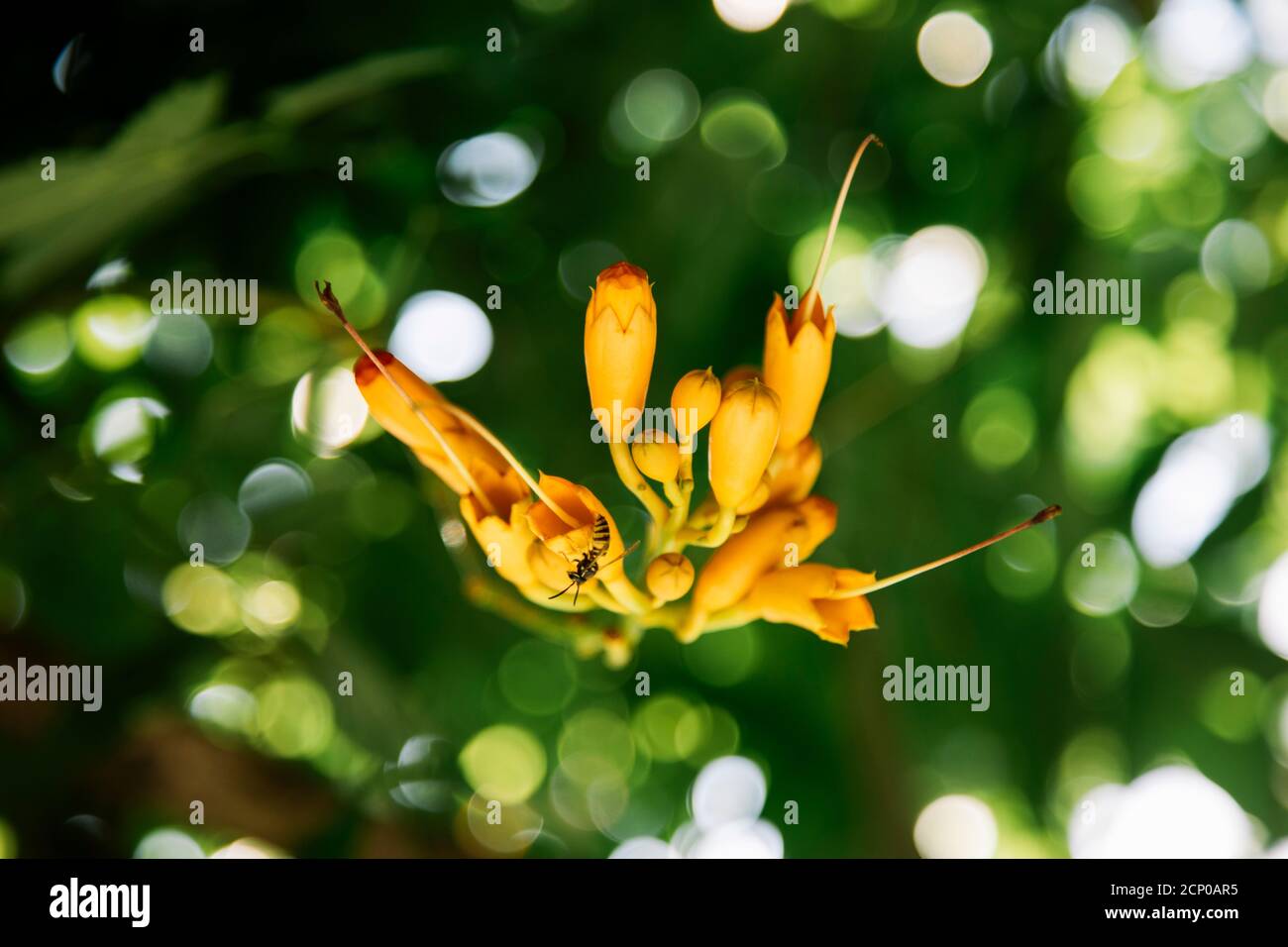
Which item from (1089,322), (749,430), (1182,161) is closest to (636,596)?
(749,430)

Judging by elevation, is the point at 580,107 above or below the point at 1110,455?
above

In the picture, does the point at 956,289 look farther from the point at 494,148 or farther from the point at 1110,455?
the point at 494,148

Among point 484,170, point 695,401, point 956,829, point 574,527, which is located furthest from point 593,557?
point 956,829

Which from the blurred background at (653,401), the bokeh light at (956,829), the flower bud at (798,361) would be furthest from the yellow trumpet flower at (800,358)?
the bokeh light at (956,829)

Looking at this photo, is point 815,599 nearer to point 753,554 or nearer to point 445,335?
point 753,554

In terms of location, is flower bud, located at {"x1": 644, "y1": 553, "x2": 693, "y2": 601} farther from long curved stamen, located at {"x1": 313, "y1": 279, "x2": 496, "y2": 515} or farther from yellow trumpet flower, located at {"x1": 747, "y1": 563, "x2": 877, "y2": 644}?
long curved stamen, located at {"x1": 313, "y1": 279, "x2": 496, "y2": 515}
